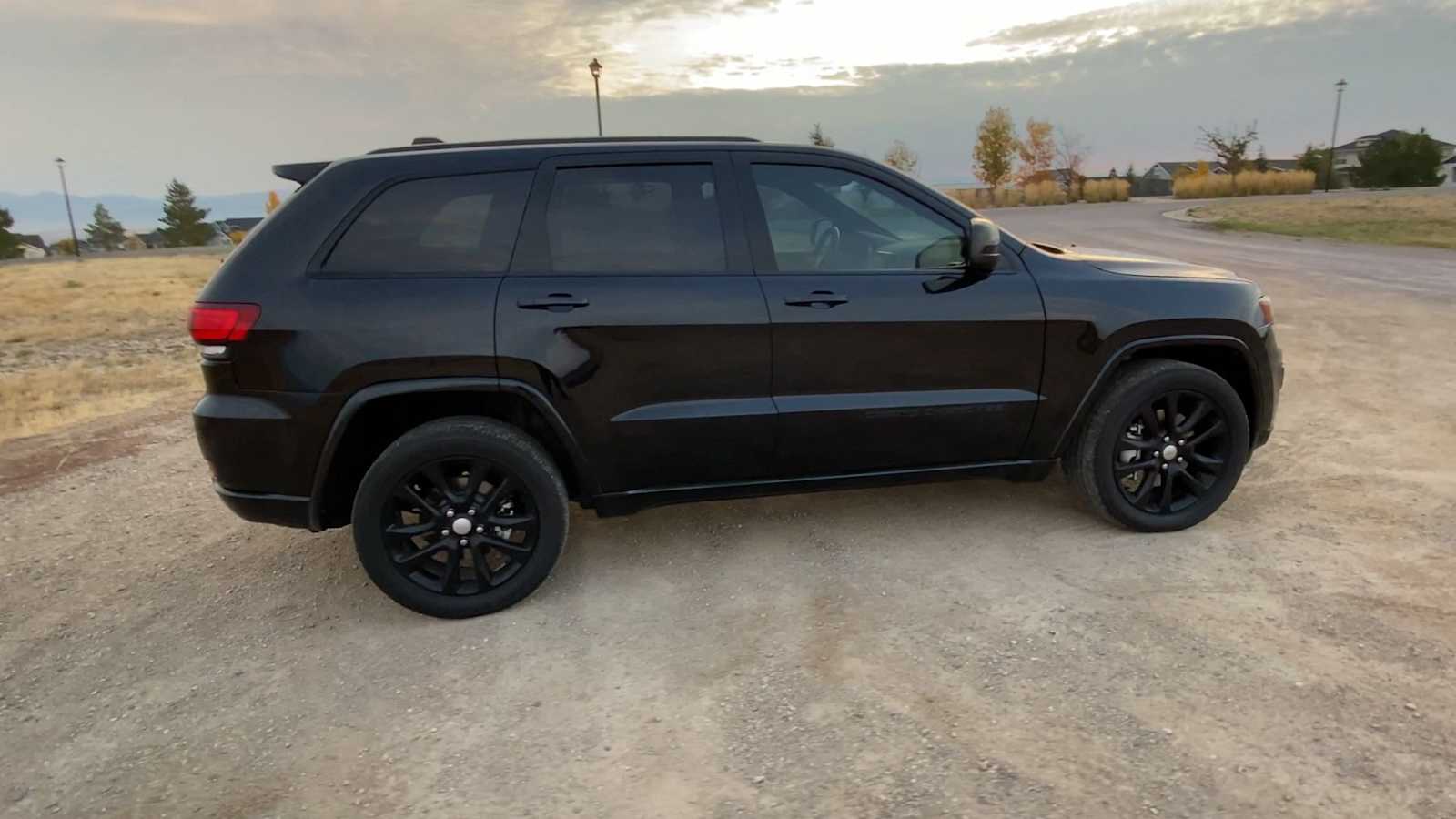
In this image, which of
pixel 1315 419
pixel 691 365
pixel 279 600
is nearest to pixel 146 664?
pixel 279 600

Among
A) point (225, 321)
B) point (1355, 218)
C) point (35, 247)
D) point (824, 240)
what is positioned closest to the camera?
point (225, 321)

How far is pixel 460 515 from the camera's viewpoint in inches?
136

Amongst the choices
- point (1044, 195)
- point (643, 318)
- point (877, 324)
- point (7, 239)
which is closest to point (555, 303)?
point (643, 318)

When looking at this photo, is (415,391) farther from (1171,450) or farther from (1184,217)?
(1184,217)

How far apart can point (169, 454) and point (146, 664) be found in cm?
316

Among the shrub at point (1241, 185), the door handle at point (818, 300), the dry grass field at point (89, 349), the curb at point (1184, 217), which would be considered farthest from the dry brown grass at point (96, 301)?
the shrub at point (1241, 185)

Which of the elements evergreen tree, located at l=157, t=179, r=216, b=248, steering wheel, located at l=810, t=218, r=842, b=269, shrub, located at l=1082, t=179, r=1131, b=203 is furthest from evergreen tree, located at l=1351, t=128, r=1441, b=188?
evergreen tree, located at l=157, t=179, r=216, b=248

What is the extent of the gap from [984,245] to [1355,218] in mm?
25621

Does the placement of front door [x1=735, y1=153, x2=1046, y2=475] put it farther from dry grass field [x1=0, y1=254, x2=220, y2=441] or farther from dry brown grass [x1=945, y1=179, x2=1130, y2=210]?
dry brown grass [x1=945, y1=179, x2=1130, y2=210]

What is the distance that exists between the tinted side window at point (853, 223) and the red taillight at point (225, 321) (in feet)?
6.75

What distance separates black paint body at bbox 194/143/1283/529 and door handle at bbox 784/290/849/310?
2 centimetres

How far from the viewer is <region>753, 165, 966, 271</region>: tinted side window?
12.2 ft

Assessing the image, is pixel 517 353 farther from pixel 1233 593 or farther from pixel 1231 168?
pixel 1231 168

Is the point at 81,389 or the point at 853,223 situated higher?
the point at 853,223
